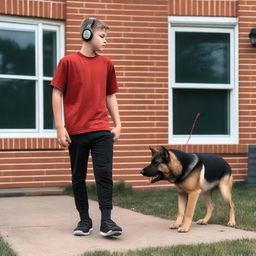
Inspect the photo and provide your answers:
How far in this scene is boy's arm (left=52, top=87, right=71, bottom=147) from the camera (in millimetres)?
5078

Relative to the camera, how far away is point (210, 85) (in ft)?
31.1

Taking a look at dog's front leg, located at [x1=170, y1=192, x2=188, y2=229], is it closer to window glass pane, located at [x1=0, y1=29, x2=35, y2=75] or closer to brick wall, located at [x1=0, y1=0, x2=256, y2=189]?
brick wall, located at [x1=0, y1=0, x2=256, y2=189]

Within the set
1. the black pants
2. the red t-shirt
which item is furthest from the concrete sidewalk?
the red t-shirt

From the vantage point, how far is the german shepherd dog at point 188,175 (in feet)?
18.0

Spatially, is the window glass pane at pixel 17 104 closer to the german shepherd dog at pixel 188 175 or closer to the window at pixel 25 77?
the window at pixel 25 77

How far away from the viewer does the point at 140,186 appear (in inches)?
356

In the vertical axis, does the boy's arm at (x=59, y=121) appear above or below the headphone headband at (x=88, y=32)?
below

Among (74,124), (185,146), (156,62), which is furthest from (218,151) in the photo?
(74,124)

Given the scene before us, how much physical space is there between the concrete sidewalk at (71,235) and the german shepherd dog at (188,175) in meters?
0.19

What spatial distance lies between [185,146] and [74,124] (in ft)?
13.9

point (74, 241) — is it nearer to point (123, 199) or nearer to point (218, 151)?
point (123, 199)

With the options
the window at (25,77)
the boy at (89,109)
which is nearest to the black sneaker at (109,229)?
the boy at (89,109)

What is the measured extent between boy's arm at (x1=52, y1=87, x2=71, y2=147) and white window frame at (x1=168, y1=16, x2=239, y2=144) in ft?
13.9

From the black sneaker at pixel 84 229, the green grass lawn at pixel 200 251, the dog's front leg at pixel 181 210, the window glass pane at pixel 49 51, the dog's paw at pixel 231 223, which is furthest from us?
the window glass pane at pixel 49 51
